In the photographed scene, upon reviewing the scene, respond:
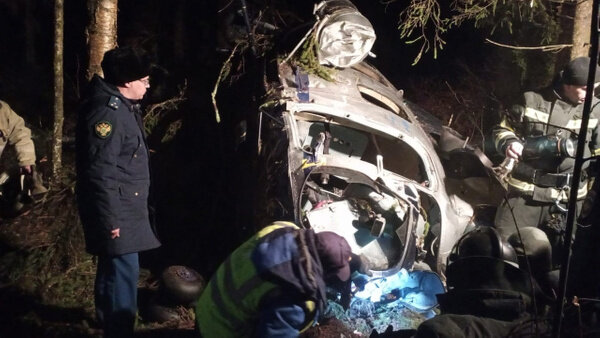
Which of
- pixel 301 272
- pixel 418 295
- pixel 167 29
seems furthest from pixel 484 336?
pixel 167 29

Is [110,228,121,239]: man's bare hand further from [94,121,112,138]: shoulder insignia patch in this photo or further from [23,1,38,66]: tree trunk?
[23,1,38,66]: tree trunk

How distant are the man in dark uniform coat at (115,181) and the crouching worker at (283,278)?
109cm

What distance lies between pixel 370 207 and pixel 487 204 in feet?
4.07

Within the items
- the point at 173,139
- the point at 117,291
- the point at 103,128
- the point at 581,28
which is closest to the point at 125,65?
the point at 103,128

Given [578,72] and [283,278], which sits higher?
[578,72]

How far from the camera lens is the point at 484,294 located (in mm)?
2852

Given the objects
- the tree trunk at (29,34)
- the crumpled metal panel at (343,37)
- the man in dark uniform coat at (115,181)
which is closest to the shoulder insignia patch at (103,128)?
the man in dark uniform coat at (115,181)

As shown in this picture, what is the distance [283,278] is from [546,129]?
338 cm

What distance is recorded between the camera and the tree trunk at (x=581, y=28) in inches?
240

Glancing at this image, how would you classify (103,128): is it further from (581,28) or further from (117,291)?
(581,28)

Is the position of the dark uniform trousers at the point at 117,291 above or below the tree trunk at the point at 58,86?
below

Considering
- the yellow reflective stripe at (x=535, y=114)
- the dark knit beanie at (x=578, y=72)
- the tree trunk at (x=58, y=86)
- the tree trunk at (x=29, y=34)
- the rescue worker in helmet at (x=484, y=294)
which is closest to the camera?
the rescue worker in helmet at (x=484, y=294)

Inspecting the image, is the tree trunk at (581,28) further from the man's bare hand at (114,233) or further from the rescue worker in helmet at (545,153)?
the man's bare hand at (114,233)

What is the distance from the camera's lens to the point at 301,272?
96.2 inches
